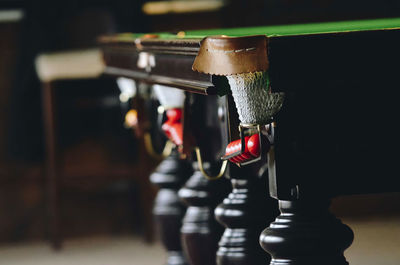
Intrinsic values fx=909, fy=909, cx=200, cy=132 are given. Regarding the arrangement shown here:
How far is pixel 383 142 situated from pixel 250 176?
1.67 feet

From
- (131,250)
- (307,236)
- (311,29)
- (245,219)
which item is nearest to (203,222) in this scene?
(245,219)

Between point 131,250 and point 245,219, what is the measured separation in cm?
258

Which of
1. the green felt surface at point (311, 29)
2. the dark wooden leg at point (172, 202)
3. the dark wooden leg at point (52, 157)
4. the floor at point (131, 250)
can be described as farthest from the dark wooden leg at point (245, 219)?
the dark wooden leg at point (52, 157)

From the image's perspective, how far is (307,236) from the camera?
1721 mm

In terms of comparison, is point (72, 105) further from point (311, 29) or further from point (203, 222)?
point (311, 29)

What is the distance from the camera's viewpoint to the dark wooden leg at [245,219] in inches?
84.9

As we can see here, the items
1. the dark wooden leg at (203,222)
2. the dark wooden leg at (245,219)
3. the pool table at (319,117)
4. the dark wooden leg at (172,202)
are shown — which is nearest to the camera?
the pool table at (319,117)

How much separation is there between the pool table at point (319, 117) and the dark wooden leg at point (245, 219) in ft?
1.24

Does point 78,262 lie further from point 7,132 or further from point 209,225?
point 209,225

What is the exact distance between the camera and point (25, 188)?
5184 millimetres

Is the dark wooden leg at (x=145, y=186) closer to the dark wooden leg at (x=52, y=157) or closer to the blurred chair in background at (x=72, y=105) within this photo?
the blurred chair in background at (x=72, y=105)

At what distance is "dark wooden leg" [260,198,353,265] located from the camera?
1724 millimetres

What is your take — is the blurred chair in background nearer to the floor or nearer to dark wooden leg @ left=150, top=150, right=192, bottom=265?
the floor

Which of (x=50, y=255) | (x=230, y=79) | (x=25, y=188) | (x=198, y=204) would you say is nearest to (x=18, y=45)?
(x=25, y=188)
